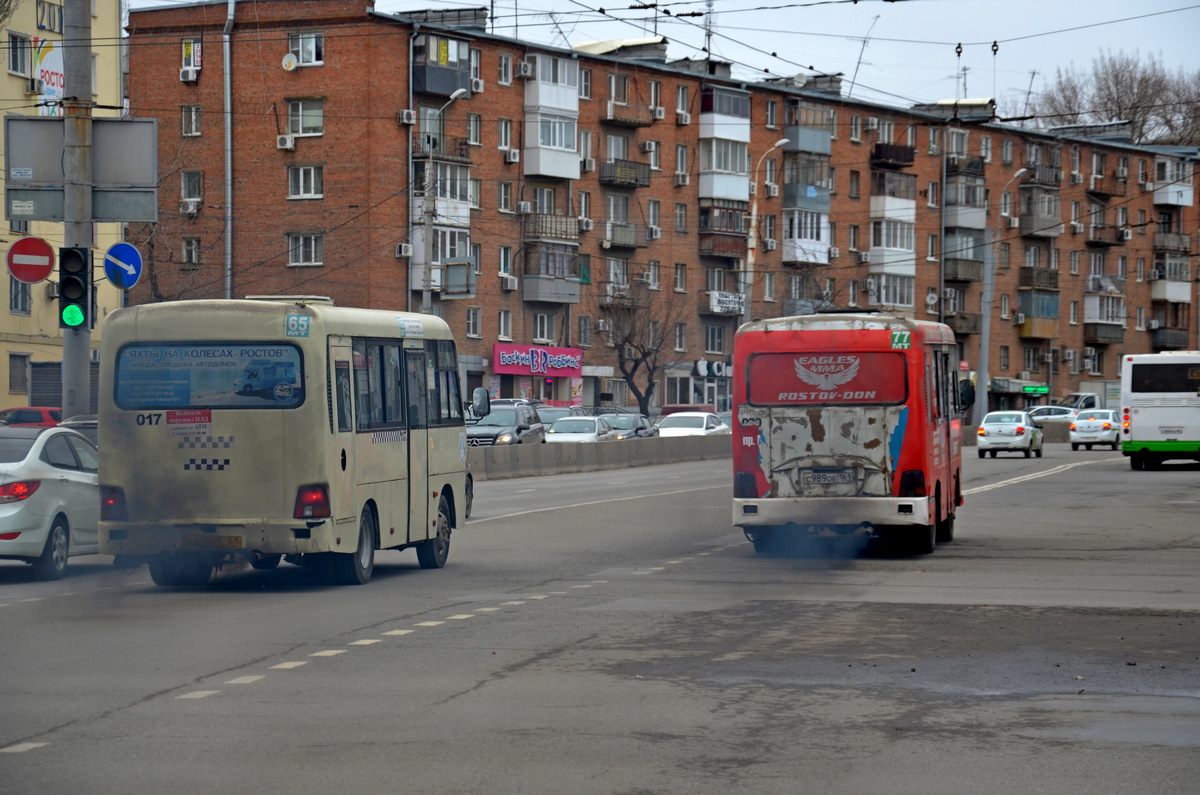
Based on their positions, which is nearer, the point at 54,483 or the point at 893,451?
the point at 54,483

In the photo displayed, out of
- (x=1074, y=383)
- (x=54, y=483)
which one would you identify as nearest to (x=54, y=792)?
(x=54, y=483)

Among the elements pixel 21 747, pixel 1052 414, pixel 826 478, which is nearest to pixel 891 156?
pixel 1052 414

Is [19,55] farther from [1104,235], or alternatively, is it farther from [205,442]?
[1104,235]

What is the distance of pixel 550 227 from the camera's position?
242 feet

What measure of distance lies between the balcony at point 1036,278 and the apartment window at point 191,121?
52.6 meters

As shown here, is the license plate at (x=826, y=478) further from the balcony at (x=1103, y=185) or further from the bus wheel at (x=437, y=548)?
the balcony at (x=1103, y=185)

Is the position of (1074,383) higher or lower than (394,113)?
lower

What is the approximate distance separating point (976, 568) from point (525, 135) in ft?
187

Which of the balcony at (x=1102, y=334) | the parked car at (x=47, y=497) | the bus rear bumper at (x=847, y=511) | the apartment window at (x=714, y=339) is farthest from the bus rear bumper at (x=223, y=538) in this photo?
the balcony at (x=1102, y=334)

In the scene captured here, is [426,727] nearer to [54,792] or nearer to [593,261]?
[54,792]

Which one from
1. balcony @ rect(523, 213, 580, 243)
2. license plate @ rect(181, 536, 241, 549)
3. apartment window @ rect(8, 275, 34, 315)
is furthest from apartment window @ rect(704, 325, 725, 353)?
license plate @ rect(181, 536, 241, 549)

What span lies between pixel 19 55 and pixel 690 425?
2382cm

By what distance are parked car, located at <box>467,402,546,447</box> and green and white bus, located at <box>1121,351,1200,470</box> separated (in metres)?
15.6

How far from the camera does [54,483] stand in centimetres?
1595
